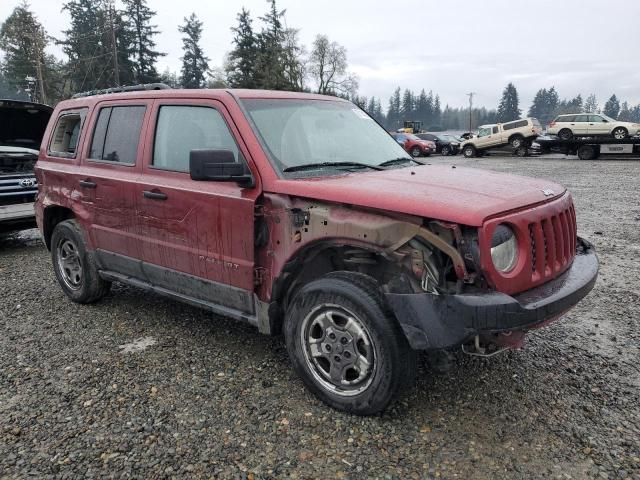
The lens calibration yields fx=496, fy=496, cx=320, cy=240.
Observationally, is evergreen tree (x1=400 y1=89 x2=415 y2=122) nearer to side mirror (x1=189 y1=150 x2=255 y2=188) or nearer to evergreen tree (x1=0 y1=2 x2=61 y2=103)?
evergreen tree (x1=0 y1=2 x2=61 y2=103)

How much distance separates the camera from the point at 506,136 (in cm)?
2925

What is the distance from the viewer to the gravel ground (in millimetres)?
2543

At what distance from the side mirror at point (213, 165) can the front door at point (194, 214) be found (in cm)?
17

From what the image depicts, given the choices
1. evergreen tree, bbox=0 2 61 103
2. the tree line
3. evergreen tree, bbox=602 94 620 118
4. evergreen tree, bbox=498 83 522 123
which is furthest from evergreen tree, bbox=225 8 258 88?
evergreen tree, bbox=602 94 620 118

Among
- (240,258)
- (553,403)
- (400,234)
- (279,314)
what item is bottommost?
(553,403)

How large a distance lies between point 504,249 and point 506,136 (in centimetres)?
2913

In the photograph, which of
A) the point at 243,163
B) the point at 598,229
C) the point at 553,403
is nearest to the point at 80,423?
the point at 243,163

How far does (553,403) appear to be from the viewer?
3057 mm

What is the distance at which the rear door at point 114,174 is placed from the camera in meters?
4.01

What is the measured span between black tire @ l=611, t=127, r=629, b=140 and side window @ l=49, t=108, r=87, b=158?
28.1m

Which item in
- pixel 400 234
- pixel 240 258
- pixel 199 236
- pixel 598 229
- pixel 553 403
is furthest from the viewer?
pixel 598 229

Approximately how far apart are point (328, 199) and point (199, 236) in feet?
3.77

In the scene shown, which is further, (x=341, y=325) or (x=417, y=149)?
(x=417, y=149)

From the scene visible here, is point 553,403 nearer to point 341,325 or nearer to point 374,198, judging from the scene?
point 341,325
